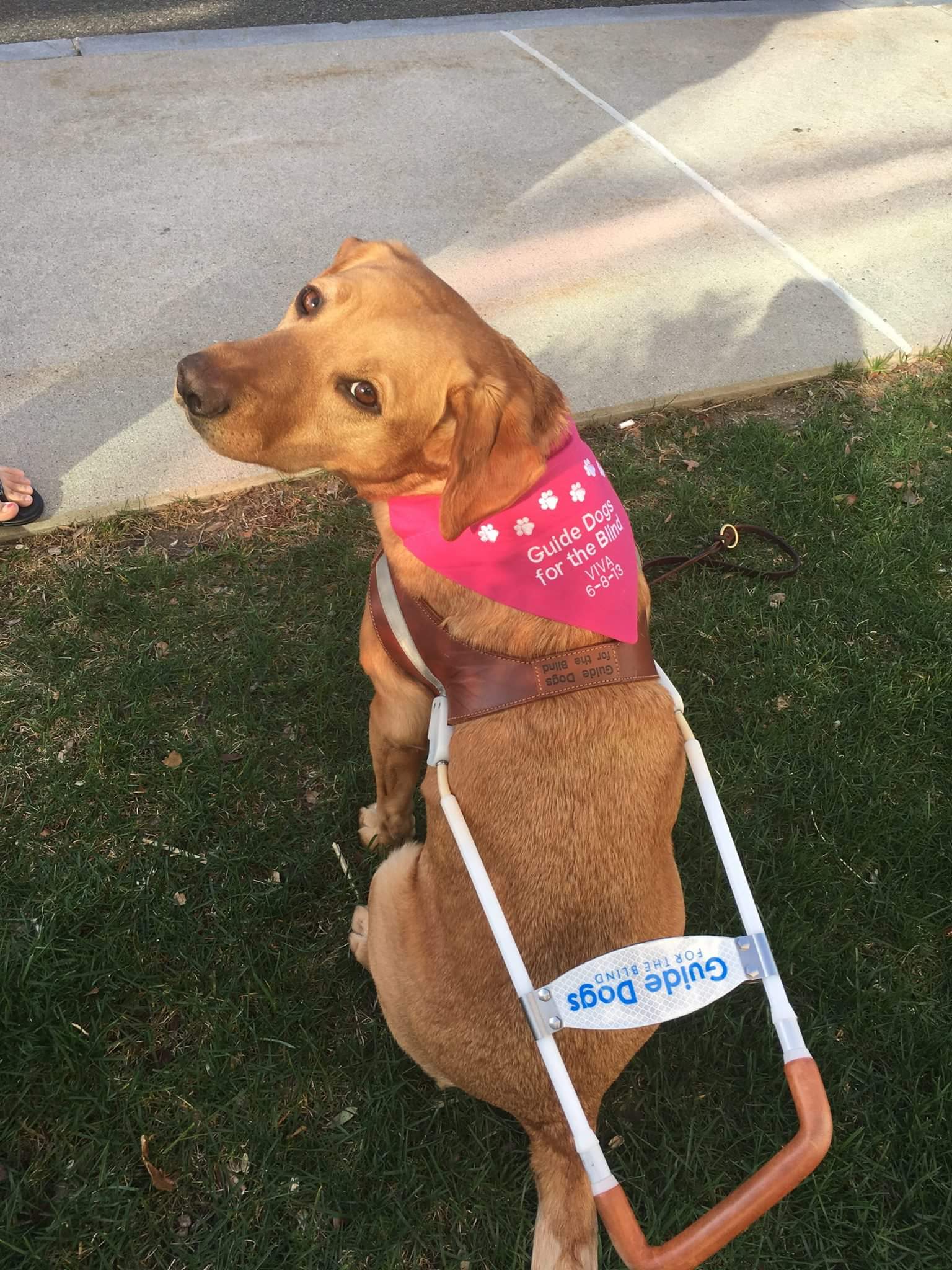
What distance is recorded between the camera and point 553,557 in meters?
2.17

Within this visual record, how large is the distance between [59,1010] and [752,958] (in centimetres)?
212

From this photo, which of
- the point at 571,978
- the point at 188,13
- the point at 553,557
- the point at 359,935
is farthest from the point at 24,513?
the point at 188,13

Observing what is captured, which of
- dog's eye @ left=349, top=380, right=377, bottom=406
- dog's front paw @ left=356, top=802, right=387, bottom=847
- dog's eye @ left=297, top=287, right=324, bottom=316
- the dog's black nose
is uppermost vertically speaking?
dog's eye @ left=297, top=287, right=324, bottom=316

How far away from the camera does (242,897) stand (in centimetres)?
285

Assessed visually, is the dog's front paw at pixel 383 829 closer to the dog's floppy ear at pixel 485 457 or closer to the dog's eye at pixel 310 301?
the dog's floppy ear at pixel 485 457

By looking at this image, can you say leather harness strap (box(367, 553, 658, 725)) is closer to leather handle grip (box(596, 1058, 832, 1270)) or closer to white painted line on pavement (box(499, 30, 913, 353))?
leather handle grip (box(596, 1058, 832, 1270))

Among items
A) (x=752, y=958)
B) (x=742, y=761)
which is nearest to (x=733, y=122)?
(x=742, y=761)

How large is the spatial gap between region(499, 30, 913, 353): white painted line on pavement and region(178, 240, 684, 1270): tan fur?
12.8 feet

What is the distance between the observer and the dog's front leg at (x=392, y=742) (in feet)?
8.45

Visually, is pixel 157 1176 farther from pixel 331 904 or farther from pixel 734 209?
pixel 734 209

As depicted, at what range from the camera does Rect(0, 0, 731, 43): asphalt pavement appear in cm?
646

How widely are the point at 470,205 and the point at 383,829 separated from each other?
4467 mm

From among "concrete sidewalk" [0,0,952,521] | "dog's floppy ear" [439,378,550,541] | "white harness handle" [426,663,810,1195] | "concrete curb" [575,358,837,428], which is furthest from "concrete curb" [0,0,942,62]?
"white harness handle" [426,663,810,1195]

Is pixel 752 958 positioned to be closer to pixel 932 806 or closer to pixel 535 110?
pixel 932 806
